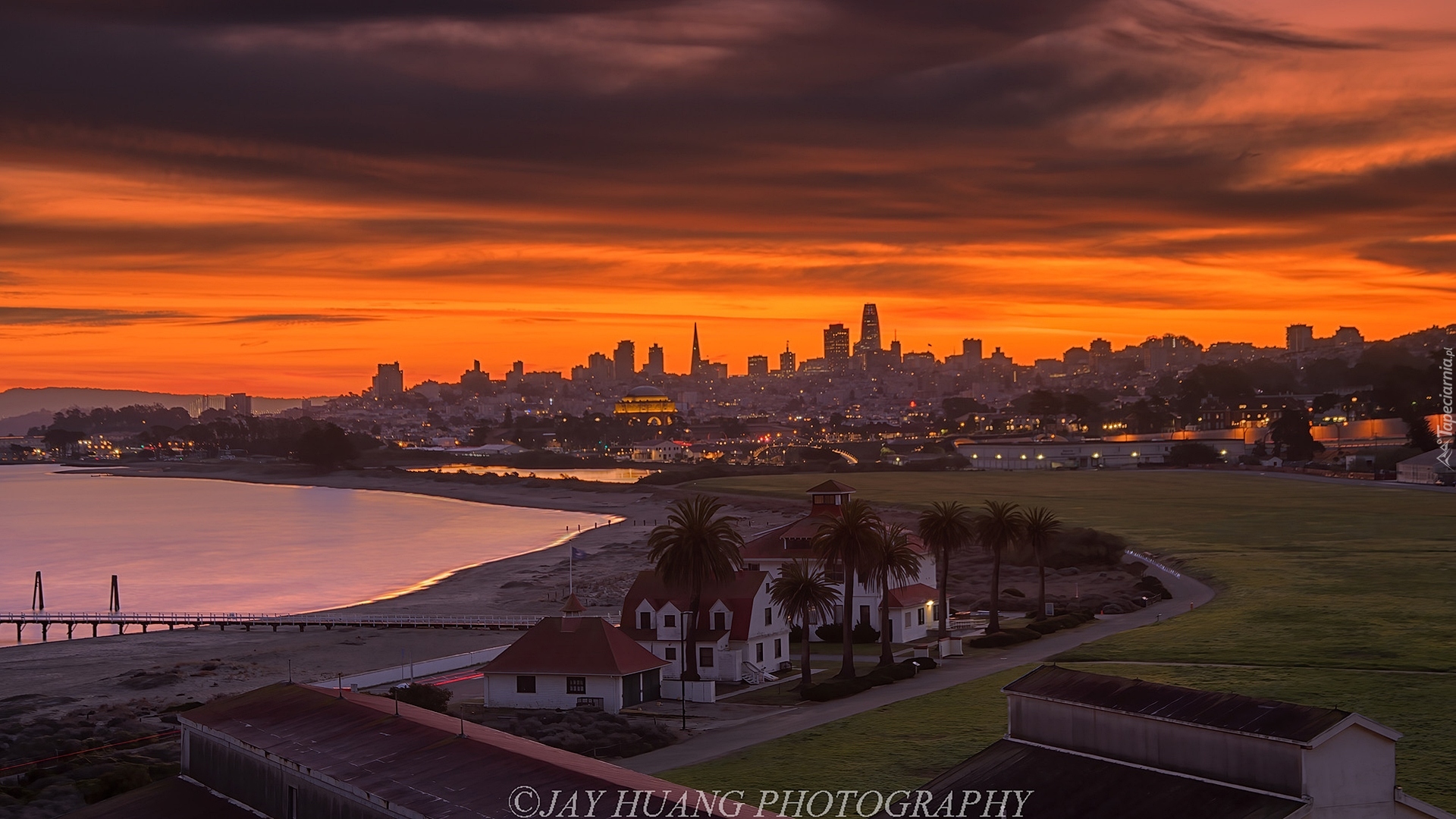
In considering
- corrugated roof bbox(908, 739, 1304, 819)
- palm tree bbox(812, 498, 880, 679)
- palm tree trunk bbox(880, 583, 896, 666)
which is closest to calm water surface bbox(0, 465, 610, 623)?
palm tree bbox(812, 498, 880, 679)

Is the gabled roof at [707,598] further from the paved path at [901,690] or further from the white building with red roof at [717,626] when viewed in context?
the paved path at [901,690]

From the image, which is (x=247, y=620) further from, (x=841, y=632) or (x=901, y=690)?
(x=901, y=690)

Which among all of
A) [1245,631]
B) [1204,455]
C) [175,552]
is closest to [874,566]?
[1245,631]

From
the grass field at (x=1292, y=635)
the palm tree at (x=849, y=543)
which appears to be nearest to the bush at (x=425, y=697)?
the grass field at (x=1292, y=635)

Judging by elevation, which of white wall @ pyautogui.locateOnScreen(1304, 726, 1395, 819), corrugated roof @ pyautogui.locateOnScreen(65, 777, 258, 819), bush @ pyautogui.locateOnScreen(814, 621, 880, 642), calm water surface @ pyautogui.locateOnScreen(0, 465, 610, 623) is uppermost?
white wall @ pyautogui.locateOnScreen(1304, 726, 1395, 819)

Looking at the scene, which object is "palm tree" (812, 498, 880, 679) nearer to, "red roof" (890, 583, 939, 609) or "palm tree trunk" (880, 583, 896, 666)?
"palm tree trunk" (880, 583, 896, 666)

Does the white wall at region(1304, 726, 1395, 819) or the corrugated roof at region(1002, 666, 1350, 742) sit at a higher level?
the corrugated roof at region(1002, 666, 1350, 742)

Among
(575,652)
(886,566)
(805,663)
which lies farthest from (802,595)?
(575,652)
